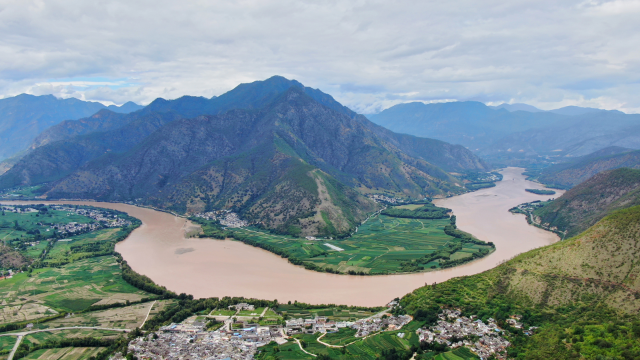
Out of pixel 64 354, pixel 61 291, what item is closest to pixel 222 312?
pixel 64 354

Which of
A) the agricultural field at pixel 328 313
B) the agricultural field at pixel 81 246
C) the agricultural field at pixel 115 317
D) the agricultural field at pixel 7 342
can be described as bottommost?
the agricultural field at pixel 7 342

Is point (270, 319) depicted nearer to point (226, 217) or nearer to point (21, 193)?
point (226, 217)

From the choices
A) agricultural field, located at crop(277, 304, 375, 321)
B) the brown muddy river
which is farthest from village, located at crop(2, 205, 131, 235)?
agricultural field, located at crop(277, 304, 375, 321)

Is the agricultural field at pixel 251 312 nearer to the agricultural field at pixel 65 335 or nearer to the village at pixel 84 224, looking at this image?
the agricultural field at pixel 65 335

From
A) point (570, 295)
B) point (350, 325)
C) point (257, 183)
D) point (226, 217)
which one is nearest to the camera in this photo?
point (570, 295)

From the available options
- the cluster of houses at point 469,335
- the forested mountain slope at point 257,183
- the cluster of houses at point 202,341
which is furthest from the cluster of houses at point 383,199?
the cluster of houses at point 202,341

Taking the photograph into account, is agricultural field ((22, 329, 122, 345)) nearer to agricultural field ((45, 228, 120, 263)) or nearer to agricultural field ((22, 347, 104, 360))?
agricultural field ((22, 347, 104, 360))

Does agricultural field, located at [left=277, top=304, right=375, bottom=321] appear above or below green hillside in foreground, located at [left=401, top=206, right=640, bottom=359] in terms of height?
below
